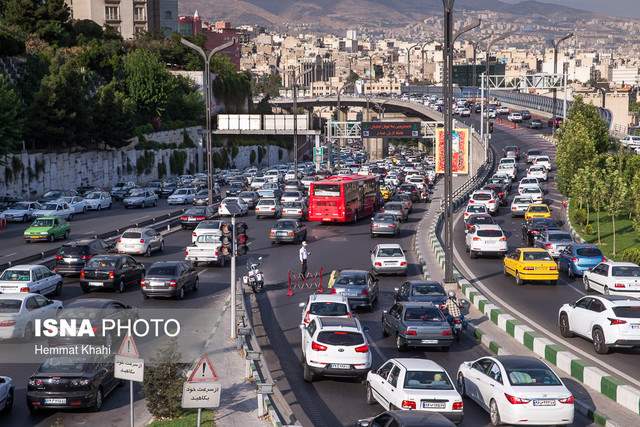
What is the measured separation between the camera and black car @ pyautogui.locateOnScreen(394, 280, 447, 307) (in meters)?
30.0

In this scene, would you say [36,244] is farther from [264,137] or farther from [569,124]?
[264,137]

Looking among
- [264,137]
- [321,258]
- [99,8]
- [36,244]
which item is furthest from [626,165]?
[99,8]

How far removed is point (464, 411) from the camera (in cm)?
2012

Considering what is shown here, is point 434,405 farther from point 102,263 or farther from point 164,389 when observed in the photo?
point 102,263

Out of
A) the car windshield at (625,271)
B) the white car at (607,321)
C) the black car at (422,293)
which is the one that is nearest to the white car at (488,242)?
the car windshield at (625,271)

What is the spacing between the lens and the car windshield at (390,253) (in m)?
39.9

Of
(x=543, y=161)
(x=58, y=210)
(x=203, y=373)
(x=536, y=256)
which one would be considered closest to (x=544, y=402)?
(x=203, y=373)

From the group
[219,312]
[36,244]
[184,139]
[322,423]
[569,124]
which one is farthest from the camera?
[184,139]

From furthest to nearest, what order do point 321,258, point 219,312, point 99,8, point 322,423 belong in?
point 99,8 < point 321,258 < point 219,312 < point 322,423

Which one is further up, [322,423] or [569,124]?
[569,124]

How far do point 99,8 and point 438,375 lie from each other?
145 meters

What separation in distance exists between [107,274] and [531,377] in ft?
62.9

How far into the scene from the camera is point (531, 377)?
1883 centimetres

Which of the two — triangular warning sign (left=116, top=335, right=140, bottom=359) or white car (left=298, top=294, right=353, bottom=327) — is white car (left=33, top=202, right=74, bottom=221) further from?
triangular warning sign (left=116, top=335, right=140, bottom=359)
